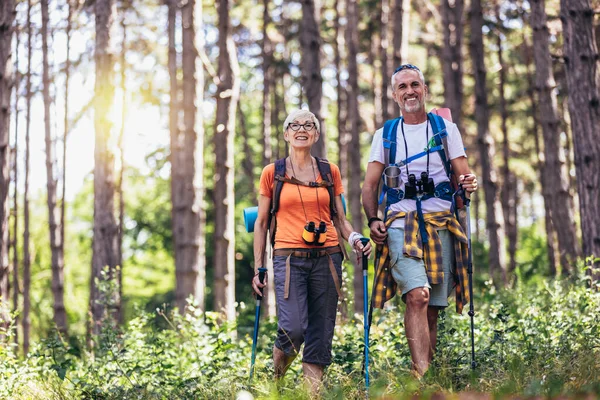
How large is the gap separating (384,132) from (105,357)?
3.99 m

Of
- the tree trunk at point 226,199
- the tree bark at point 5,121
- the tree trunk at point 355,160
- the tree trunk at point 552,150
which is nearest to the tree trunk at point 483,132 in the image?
the tree trunk at point 552,150

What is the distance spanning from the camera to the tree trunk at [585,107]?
9727 millimetres

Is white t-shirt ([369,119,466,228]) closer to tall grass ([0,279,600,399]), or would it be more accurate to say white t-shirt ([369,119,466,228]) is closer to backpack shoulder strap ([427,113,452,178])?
backpack shoulder strap ([427,113,452,178])

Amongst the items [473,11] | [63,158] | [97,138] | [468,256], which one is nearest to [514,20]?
[473,11]

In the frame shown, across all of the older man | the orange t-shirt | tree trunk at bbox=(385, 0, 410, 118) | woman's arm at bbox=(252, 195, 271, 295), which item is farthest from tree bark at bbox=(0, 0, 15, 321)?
tree trunk at bbox=(385, 0, 410, 118)

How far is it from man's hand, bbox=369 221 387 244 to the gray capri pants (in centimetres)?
40

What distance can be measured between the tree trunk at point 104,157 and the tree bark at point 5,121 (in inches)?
47.1

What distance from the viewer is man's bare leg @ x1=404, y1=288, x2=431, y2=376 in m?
6.13

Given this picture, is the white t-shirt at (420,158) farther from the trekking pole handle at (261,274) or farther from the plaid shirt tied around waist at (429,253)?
the trekking pole handle at (261,274)

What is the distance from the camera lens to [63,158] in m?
19.6

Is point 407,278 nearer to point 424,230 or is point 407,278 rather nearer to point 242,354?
point 424,230

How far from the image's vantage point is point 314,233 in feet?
21.1

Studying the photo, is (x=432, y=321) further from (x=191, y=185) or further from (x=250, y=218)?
(x=191, y=185)

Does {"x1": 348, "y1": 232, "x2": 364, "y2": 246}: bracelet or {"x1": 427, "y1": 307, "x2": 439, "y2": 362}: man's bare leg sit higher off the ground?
Result: {"x1": 348, "y1": 232, "x2": 364, "y2": 246}: bracelet
